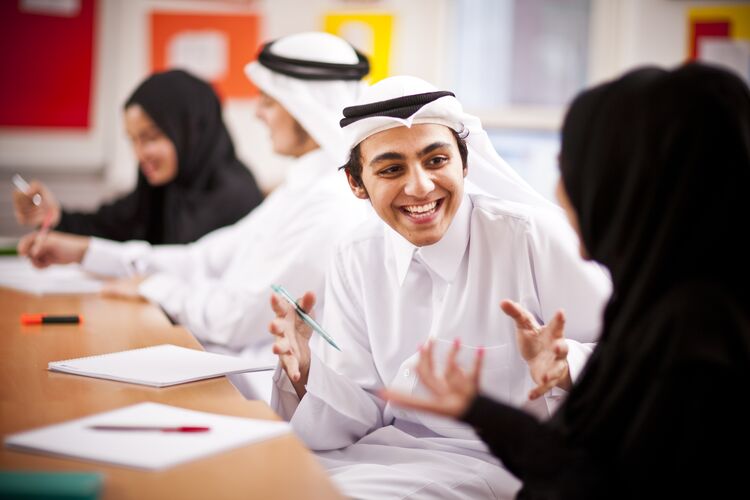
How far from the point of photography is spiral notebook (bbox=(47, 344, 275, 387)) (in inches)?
62.4

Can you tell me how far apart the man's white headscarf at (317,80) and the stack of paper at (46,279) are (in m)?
1.02

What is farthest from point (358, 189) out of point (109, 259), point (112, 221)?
point (112, 221)

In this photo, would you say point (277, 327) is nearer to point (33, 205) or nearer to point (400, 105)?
point (400, 105)

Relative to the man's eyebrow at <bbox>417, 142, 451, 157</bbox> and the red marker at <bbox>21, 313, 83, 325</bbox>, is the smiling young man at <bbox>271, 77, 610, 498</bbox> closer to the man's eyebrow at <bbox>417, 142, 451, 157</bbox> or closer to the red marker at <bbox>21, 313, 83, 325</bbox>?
the man's eyebrow at <bbox>417, 142, 451, 157</bbox>

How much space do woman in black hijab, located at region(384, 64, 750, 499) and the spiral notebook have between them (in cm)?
63

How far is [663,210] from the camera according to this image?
1.04 m

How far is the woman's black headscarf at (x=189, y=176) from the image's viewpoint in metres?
3.68

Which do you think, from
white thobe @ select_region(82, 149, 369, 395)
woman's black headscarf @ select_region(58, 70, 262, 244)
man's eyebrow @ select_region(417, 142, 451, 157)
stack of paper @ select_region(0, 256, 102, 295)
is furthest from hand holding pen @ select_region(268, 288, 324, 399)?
woman's black headscarf @ select_region(58, 70, 262, 244)

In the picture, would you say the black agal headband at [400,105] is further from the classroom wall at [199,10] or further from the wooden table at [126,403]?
the classroom wall at [199,10]

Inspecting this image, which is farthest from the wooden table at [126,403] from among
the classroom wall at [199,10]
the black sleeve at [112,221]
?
the classroom wall at [199,10]

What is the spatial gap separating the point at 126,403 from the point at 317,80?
161 centimetres

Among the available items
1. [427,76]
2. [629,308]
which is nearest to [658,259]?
[629,308]

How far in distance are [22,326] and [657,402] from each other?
1.80 m

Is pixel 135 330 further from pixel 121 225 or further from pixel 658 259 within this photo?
pixel 121 225
